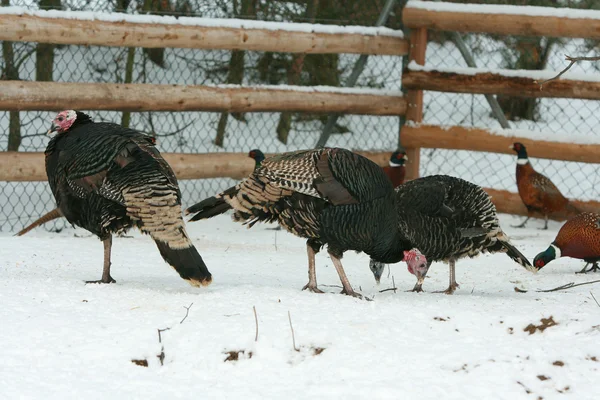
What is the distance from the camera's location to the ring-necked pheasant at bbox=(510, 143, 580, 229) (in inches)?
330

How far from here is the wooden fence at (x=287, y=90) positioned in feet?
24.2

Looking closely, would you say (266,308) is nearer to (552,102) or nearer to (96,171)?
(96,171)

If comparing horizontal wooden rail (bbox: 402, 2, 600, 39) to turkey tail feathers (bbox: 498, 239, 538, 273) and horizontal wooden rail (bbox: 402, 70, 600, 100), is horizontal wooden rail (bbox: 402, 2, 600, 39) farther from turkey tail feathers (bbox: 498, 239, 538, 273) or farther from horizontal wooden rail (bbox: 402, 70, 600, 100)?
turkey tail feathers (bbox: 498, 239, 538, 273)

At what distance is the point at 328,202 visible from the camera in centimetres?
475

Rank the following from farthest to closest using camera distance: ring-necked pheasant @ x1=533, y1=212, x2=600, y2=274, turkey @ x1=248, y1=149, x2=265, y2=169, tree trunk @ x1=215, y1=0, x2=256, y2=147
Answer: tree trunk @ x1=215, y1=0, x2=256, y2=147 < turkey @ x1=248, y1=149, x2=265, y2=169 < ring-necked pheasant @ x1=533, y1=212, x2=600, y2=274

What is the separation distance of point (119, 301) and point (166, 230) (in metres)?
0.44

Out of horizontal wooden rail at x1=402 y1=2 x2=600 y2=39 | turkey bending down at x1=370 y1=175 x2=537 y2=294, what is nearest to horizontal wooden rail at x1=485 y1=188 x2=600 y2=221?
horizontal wooden rail at x1=402 y1=2 x2=600 y2=39

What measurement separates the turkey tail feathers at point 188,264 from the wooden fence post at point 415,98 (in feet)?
17.2

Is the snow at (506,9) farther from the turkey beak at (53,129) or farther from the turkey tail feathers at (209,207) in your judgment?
the turkey beak at (53,129)

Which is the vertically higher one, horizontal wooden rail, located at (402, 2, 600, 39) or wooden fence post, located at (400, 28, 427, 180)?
horizontal wooden rail, located at (402, 2, 600, 39)

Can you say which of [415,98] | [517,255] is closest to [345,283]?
[517,255]

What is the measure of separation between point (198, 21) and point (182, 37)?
9.4 inches

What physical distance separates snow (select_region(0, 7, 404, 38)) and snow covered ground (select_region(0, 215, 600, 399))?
306 centimetres

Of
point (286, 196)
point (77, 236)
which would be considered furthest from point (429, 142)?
point (286, 196)
